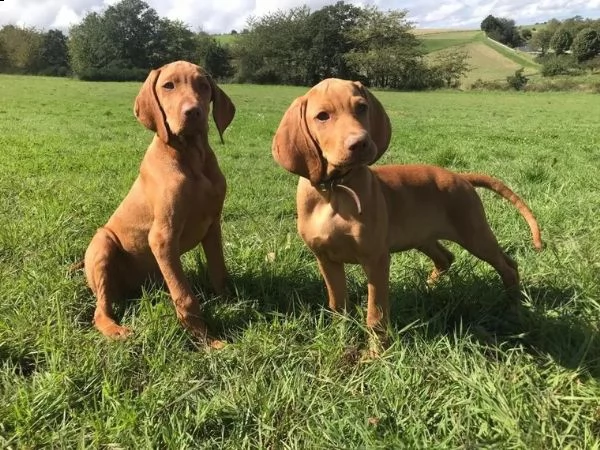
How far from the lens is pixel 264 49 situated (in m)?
65.1

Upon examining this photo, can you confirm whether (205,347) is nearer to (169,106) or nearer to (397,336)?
(397,336)

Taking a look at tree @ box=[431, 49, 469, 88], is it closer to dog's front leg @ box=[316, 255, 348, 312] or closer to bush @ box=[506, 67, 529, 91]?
bush @ box=[506, 67, 529, 91]

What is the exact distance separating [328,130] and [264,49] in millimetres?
65833

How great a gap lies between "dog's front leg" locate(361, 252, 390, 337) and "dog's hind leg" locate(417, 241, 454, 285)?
1009mm

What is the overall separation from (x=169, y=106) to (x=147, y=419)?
1.80 metres

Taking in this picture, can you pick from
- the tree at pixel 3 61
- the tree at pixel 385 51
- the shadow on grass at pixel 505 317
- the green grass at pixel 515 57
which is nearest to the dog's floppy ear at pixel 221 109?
the shadow on grass at pixel 505 317

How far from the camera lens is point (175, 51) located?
6556cm

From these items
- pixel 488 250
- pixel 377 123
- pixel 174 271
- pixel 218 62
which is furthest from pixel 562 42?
pixel 174 271

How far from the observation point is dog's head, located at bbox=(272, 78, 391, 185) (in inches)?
104

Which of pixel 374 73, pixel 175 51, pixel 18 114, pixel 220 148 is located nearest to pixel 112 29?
pixel 175 51

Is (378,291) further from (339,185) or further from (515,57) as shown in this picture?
(515,57)

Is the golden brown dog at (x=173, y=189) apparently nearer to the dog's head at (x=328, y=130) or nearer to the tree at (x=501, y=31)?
the dog's head at (x=328, y=130)

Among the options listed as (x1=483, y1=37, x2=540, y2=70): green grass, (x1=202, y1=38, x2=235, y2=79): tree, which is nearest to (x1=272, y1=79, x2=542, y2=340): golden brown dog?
(x1=202, y1=38, x2=235, y2=79): tree

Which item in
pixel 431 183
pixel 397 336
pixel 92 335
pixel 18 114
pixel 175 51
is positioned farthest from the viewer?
pixel 175 51
